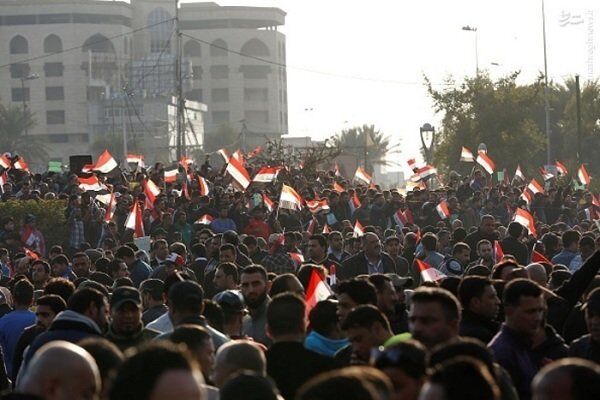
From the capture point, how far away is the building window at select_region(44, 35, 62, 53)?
152 metres

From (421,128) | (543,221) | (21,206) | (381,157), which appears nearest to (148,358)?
(21,206)

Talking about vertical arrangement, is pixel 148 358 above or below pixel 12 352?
above

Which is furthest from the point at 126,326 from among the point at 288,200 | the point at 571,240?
the point at 288,200

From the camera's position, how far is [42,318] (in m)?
11.7

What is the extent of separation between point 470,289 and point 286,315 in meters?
1.42

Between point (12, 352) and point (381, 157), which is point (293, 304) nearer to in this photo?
point (12, 352)

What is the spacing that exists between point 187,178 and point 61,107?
402 feet

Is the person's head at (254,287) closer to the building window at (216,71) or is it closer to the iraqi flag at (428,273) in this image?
the iraqi flag at (428,273)

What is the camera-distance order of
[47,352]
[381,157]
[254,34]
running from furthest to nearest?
[254,34]
[381,157]
[47,352]

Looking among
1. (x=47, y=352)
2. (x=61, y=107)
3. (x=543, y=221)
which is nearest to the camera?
(x=47, y=352)

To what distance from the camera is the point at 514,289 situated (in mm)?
9312

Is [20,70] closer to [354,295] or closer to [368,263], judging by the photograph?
[368,263]

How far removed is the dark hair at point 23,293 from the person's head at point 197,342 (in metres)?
5.03

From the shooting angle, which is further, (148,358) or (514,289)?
(514,289)
